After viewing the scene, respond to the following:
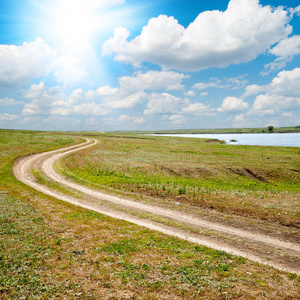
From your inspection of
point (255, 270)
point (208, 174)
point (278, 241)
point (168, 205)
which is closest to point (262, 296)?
point (255, 270)

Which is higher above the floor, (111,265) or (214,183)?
(111,265)

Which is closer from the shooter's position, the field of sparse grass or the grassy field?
the grassy field

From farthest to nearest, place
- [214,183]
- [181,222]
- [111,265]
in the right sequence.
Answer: [214,183] → [181,222] → [111,265]

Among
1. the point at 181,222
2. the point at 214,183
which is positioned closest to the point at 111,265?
the point at 181,222

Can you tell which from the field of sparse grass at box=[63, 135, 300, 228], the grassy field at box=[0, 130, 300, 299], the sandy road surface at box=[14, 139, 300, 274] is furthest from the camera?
the field of sparse grass at box=[63, 135, 300, 228]

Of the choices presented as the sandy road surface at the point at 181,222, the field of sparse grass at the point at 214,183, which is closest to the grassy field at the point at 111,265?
the sandy road surface at the point at 181,222

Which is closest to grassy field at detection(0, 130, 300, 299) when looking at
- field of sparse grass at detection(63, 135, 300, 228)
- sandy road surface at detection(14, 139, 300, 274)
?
sandy road surface at detection(14, 139, 300, 274)

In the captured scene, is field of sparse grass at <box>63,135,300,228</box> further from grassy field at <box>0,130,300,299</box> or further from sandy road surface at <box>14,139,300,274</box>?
grassy field at <box>0,130,300,299</box>

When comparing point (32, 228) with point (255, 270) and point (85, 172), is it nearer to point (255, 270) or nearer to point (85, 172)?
point (255, 270)

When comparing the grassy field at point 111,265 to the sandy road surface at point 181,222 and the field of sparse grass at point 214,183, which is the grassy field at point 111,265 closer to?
the sandy road surface at point 181,222

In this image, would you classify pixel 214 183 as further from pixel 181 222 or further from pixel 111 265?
pixel 111 265

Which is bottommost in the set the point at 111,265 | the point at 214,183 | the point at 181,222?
the point at 214,183

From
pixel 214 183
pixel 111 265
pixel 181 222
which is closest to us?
pixel 111 265

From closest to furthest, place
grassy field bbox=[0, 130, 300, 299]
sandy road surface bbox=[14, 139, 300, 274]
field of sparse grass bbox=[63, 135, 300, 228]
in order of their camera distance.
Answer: grassy field bbox=[0, 130, 300, 299] < sandy road surface bbox=[14, 139, 300, 274] < field of sparse grass bbox=[63, 135, 300, 228]
